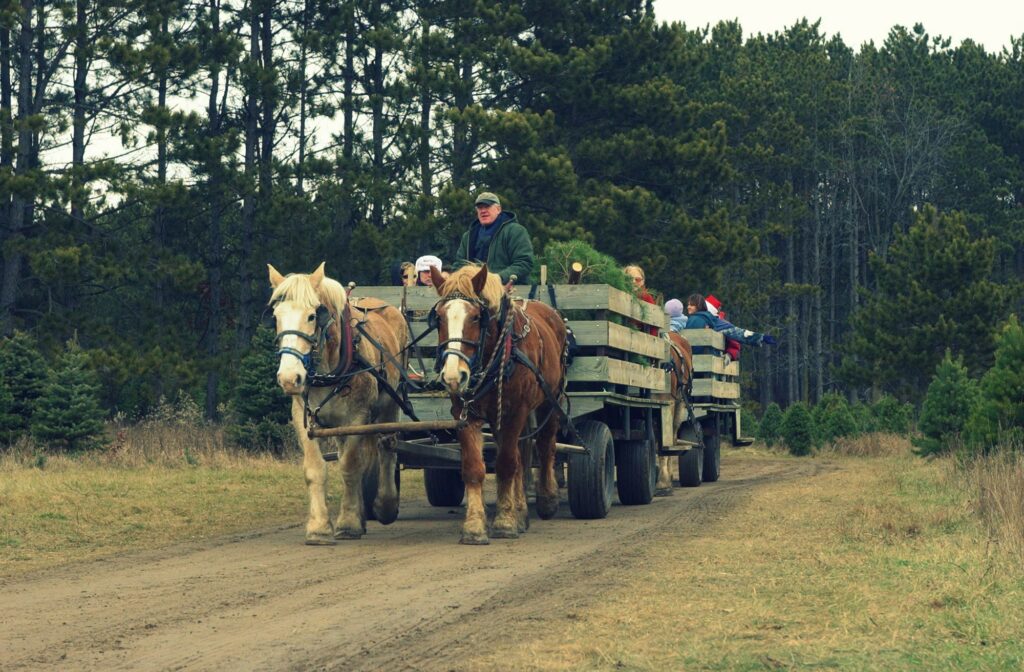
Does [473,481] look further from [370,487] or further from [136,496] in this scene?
[136,496]

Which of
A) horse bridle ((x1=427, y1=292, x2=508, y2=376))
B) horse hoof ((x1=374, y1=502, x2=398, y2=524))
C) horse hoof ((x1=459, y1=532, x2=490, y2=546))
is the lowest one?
horse hoof ((x1=459, y1=532, x2=490, y2=546))

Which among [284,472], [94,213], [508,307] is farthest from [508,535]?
[94,213]

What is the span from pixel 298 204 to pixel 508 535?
21595mm

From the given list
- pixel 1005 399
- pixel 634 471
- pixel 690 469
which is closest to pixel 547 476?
pixel 634 471

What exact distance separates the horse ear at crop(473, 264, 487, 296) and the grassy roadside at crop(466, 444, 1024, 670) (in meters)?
2.50

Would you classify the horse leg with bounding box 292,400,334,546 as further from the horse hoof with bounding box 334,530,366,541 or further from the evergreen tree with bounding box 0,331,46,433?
→ the evergreen tree with bounding box 0,331,46,433

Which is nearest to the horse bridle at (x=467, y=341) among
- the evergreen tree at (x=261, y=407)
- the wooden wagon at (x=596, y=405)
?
the wooden wagon at (x=596, y=405)

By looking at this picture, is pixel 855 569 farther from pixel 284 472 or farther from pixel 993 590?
pixel 284 472

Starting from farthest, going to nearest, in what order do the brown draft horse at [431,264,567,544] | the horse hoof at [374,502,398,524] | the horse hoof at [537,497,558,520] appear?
1. the horse hoof at [537,497,558,520]
2. the horse hoof at [374,502,398,524]
3. the brown draft horse at [431,264,567,544]

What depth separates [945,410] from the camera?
87.6 ft

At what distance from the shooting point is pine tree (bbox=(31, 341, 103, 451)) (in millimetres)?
23594

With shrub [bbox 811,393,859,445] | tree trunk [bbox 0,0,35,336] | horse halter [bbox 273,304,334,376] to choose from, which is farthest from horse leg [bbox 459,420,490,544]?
shrub [bbox 811,393,859,445]

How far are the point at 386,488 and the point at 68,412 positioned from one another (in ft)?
39.4

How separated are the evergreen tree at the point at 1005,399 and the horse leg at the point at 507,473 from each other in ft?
28.8
